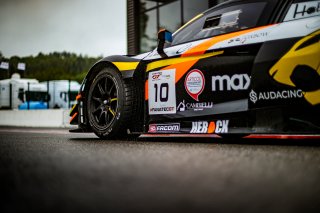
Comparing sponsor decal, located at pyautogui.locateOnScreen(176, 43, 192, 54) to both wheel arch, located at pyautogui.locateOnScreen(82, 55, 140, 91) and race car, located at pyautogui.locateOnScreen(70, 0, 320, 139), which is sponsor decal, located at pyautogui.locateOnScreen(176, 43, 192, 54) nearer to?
race car, located at pyautogui.locateOnScreen(70, 0, 320, 139)

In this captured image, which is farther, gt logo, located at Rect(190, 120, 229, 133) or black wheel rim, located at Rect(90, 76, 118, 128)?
black wheel rim, located at Rect(90, 76, 118, 128)

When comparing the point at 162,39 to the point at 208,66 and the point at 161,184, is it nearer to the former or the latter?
the point at 208,66

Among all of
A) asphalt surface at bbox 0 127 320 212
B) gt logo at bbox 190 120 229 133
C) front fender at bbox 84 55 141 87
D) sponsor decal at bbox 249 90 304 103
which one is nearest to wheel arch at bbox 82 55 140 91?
front fender at bbox 84 55 141 87

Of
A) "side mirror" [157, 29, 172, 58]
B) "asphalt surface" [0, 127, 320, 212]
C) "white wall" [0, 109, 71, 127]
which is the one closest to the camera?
"asphalt surface" [0, 127, 320, 212]

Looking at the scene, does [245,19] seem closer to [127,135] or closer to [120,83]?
[120,83]

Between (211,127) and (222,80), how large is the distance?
424 millimetres

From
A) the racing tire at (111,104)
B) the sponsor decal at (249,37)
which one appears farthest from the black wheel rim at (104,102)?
the sponsor decal at (249,37)

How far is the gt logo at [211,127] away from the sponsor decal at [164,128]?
209 mm

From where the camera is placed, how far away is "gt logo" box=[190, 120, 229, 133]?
3188 mm

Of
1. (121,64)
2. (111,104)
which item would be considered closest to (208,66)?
(121,64)

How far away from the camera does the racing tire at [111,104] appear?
3850 millimetres

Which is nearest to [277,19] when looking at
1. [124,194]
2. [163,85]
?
[163,85]

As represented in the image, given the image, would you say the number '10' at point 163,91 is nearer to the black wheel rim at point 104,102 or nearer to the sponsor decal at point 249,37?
the black wheel rim at point 104,102

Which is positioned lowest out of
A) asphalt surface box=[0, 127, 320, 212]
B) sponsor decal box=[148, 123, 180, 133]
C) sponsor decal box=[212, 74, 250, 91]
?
asphalt surface box=[0, 127, 320, 212]
